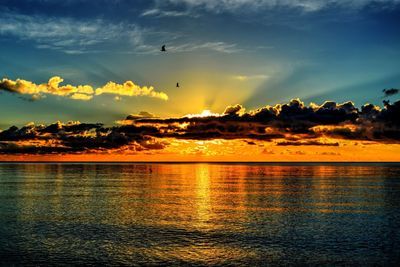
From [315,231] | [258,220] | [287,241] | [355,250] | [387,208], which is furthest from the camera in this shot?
[387,208]

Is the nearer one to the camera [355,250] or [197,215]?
[355,250]

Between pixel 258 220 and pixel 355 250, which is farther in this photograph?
pixel 258 220

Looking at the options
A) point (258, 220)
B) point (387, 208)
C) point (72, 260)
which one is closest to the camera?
point (72, 260)

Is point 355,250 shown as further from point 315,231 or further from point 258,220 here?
point 258,220

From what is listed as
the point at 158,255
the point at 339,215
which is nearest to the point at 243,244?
the point at 158,255

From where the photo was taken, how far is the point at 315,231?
50.5m

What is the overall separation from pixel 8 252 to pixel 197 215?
98.1 feet

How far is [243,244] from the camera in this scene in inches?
1715

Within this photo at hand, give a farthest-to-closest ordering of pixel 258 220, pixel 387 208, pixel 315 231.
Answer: pixel 387 208 < pixel 258 220 < pixel 315 231

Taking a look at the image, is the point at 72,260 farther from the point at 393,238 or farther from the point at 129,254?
the point at 393,238

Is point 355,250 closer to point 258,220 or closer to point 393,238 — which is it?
point 393,238

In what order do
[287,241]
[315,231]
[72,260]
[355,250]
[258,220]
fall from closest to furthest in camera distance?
1. [72,260]
2. [355,250]
3. [287,241]
4. [315,231]
5. [258,220]

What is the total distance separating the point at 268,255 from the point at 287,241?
21.5 ft

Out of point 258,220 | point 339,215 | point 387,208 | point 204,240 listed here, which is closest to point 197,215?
point 258,220
